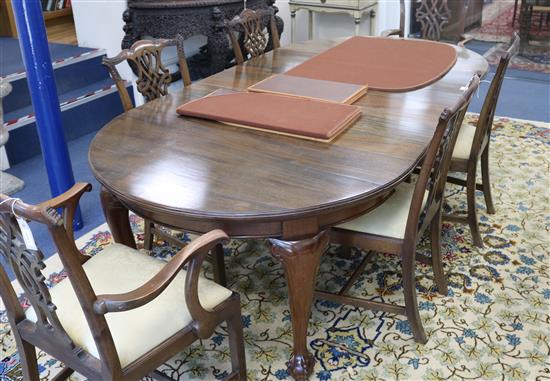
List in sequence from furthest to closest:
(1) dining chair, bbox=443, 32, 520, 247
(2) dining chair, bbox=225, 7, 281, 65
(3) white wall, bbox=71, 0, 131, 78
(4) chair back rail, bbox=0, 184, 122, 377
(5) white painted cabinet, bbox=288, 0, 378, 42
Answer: (5) white painted cabinet, bbox=288, 0, 378, 42 → (3) white wall, bbox=71, 0, 131, 78 → (2) dining chair, bbox=225, 7, 281, 65 → (1) dining chair, bbox=443, 32, 520, 247 → (4) chair back rail, bbox=0, 184, 122, 377

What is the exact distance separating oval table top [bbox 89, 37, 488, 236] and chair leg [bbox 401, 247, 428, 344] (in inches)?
12.4

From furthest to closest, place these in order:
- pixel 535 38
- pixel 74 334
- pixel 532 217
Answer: pixel 535 38, pixel 532 217, pixel 74 334

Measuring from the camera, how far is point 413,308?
2.08 meters

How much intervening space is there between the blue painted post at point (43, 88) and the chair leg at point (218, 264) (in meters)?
1.05

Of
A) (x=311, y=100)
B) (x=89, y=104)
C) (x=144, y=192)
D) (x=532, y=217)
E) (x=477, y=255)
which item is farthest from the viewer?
(x=89, y=104)

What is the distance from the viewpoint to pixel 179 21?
3873mm

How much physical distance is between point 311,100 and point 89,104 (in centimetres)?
255

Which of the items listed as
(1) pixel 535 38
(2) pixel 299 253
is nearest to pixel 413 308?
(2) pixel 299 253

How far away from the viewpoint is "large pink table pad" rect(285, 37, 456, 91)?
2.58 meters

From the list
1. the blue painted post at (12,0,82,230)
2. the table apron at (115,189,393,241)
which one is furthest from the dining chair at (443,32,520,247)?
the blue painted post at (12,0,82,230)

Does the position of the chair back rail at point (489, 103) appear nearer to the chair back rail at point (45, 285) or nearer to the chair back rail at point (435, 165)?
the chair back rail at point (435, 165)

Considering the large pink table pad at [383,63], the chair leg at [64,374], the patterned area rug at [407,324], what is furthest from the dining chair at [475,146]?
the chair leg at [64,374]

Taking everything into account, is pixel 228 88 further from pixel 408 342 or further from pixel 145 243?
pixel 408 342

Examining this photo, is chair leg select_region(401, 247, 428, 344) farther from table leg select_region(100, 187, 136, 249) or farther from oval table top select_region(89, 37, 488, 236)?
table leg select_region(100, 187, 136, 249)
